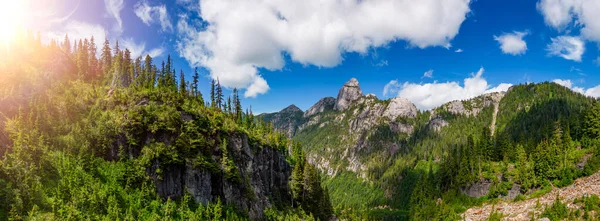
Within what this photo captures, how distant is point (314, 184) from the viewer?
120438 millimetres

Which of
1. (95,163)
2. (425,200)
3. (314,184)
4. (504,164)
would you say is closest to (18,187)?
(95,163)

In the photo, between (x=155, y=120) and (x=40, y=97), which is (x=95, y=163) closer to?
(x=155, y=120)

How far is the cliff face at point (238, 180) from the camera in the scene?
275 ft

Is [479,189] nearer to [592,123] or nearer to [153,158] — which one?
[592,123]

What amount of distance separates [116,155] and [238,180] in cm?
3399

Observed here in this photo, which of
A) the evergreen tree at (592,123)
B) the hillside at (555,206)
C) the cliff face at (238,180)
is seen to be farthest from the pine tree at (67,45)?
the evergreen tree at (592,123)

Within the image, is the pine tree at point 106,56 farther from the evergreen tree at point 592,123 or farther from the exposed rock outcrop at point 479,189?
the evergreen tree at point 592,123

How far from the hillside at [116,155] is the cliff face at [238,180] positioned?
1.00 ft

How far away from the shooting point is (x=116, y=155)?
8031 centimetres

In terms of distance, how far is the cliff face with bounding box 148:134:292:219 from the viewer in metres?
83.7

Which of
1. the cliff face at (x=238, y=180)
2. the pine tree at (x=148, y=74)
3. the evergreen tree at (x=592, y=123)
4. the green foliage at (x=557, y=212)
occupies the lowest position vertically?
the green foliage at (x=557, y=212)

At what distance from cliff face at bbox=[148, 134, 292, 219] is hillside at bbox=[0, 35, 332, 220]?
0.31m

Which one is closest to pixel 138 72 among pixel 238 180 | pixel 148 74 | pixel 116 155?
pixel 148 74

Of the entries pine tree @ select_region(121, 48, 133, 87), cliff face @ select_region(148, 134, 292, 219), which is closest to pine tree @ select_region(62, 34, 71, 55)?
pine tree @ select_region(121, 48, 133, 87)
